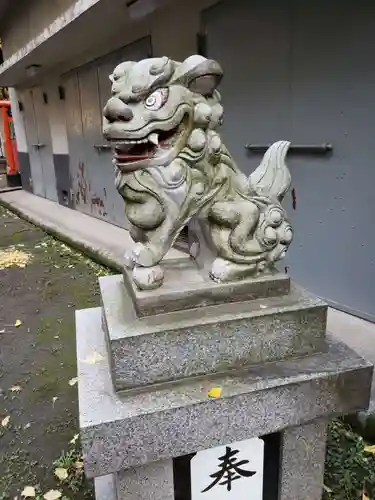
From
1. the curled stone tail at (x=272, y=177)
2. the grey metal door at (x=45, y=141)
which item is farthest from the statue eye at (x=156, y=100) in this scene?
the grey metal door at (x=45, y=141)

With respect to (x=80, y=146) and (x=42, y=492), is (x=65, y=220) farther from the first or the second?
(x=42, y=492)

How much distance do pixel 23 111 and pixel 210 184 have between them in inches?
462

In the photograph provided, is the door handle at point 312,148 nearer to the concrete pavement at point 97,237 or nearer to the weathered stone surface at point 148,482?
the concrete pavement at point 97,237

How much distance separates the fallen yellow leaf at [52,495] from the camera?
229cm

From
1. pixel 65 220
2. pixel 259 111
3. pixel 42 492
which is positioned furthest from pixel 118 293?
pixel 65 220

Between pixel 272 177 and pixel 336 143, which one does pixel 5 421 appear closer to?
pixel 272 177

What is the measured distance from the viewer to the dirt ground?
8.52 feet

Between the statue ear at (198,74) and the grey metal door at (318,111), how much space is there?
192 centimetres

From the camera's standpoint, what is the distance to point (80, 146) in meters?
8.27

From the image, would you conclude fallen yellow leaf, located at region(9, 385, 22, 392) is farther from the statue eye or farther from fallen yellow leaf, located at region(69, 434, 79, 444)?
the statue eye

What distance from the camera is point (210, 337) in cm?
165

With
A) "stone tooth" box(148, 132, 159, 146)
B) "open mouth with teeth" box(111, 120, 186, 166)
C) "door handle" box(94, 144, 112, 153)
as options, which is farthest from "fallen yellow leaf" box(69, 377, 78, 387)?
"door handle" box(94, 144, 112, 153)

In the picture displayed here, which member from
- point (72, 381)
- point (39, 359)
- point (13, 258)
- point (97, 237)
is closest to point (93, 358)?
point (72, 381)

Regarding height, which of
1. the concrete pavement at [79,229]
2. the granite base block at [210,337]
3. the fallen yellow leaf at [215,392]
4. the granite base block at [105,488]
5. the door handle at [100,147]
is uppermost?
the door handle at [100,147]
